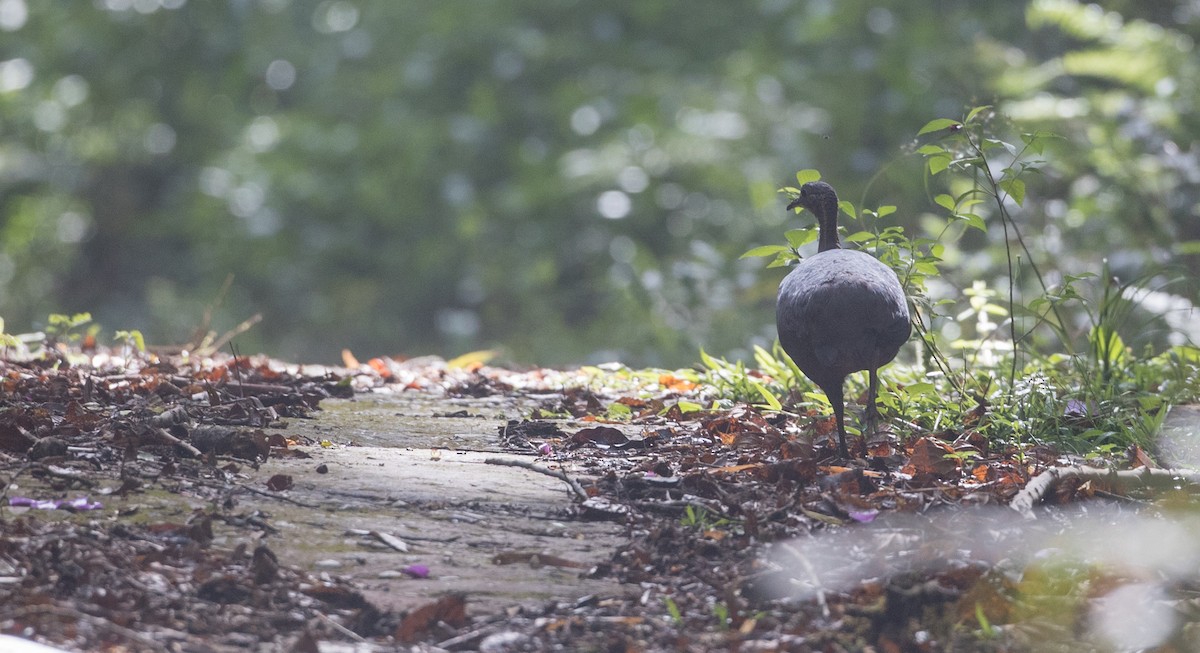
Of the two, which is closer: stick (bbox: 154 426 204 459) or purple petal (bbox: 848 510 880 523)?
purple petal (bbox: 848 510 880 523)

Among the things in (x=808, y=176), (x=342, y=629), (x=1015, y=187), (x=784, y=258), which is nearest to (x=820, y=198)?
(x=808, y=176)

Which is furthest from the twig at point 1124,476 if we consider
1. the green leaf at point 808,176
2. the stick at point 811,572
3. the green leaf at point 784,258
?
the green leaf at point 808,176

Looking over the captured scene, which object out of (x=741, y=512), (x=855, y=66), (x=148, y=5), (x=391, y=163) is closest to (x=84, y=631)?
(x=741, y=512)

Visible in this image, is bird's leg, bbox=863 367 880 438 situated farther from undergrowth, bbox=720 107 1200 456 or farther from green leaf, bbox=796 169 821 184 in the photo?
green leaf, bbox=796 169 821 184

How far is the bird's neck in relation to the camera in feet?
13.7

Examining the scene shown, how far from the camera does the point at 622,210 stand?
1085cm

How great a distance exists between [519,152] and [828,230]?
8.61m

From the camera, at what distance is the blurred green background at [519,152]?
7.86m

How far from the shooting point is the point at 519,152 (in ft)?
40.9

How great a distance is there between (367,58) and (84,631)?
12.9 m

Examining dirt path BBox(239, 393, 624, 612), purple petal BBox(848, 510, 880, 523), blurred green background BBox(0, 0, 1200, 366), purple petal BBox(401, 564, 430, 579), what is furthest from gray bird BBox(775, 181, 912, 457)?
blurred green background BBox(0, 0, 1200, 366)

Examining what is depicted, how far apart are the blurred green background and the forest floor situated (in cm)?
376

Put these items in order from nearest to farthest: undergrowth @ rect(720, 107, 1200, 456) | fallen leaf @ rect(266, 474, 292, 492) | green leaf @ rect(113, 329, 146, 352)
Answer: fallen leaf @ rect(266, 474, 292, 492) < undergrowth @ rect(720, 107, 1200, 456) < green leaf @ rect(113, 329, 146, 352)

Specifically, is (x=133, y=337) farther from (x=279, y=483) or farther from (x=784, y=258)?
(x=784, y=258)
